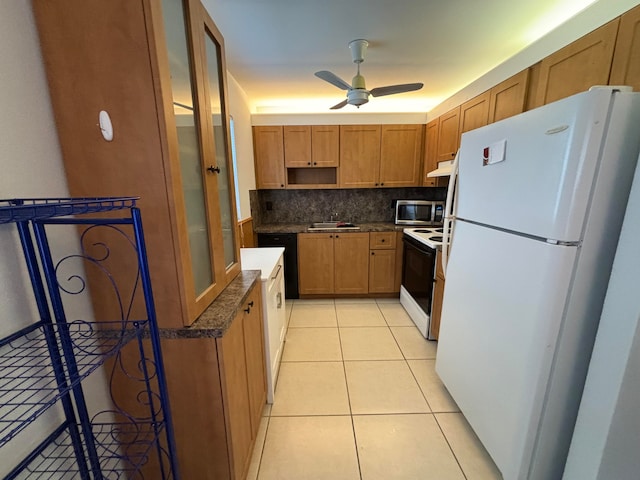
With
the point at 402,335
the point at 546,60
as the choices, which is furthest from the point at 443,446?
the point at 546,60

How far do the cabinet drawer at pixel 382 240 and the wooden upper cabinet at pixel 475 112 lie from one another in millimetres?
1313

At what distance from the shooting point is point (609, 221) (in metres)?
0.95

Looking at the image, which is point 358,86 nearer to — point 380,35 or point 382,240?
point 380,35

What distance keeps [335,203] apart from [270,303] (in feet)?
7.49

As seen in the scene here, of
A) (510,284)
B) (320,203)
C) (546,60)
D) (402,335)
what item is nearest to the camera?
(510,284)

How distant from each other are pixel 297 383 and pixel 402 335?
45.1 inches

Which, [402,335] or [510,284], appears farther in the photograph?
[402,335]

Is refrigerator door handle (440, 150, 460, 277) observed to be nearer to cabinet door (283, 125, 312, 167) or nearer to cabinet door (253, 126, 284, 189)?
cabinet door (283, 125, 312, 167)

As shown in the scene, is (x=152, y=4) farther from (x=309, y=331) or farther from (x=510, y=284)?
(x=309, y=331)

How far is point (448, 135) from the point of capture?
2.83 meters

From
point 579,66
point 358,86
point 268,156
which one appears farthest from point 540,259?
point 268,156

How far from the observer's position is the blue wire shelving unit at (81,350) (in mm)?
722

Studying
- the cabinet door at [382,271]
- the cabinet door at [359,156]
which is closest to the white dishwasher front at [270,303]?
the cabinet door at [382,271]

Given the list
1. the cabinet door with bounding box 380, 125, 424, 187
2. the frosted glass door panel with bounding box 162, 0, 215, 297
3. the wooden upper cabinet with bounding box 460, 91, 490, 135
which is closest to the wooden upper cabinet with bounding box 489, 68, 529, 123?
the wooden upper cabinet with bounding box 460, 91, 490, 135
